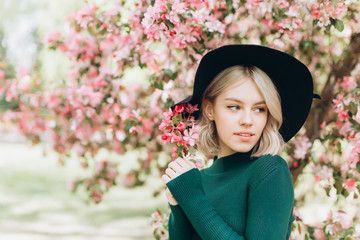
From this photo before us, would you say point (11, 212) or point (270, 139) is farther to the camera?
point (11, 212)

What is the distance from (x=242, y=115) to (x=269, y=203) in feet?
1.08

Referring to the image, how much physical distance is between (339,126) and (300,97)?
1.26 m

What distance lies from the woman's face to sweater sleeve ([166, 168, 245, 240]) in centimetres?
18

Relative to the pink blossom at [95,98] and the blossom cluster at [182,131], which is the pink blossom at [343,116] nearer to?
the blossom cluster at [182,131]

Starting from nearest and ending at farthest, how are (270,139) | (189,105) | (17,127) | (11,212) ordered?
(270,139) → (189,105) → (17,127) → (11,212)

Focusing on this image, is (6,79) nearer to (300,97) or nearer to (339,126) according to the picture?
(339,126)

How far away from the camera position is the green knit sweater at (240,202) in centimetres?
132

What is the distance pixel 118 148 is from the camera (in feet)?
12.0

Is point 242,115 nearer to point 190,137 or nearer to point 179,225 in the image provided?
point 190,137

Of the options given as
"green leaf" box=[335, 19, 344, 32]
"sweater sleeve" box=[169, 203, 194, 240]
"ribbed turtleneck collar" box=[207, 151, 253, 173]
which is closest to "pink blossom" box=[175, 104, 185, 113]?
"ribbed turtleneck collar" box=[207, 151, 253, 173]

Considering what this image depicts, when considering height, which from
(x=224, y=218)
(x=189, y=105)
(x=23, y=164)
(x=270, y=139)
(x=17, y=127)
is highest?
(x=23, y=164)

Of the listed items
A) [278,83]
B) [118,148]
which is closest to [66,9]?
[118,148]

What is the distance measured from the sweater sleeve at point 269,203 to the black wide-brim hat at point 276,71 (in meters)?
0.31

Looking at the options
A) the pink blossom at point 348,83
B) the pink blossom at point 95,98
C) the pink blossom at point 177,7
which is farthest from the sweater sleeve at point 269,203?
the pink blossom at point 95,98
